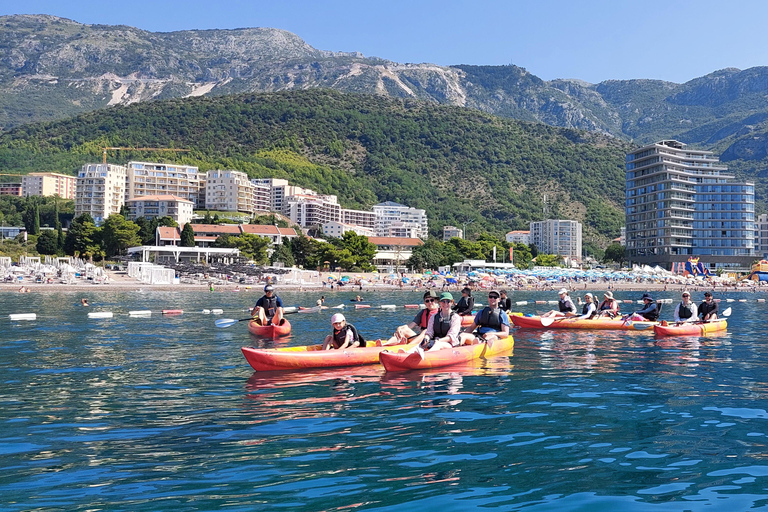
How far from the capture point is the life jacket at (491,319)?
20.1 meters

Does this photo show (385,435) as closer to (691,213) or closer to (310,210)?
(691,213)

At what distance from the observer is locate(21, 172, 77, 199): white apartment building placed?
181m

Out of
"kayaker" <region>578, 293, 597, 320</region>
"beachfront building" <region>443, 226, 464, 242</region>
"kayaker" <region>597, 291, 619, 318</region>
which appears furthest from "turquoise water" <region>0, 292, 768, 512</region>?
"beachfront building" <region>443, 226, 464, 242</region>

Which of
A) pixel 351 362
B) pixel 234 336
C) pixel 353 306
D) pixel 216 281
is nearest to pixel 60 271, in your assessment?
pixel 216 281

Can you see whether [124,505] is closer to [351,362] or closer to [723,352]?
[351,362]

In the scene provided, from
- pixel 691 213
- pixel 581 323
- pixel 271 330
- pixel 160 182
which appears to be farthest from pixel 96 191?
pixel 581 323

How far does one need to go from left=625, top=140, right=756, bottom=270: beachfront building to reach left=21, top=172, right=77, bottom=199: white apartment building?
14208 cm

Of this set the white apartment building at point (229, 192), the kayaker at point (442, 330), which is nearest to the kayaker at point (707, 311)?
the kayaker at point (442, 330)

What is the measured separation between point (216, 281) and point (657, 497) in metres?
80.0

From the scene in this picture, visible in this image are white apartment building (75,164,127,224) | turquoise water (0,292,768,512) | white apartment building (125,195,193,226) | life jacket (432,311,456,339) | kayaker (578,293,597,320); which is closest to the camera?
turquoise water (0,292,768,512)

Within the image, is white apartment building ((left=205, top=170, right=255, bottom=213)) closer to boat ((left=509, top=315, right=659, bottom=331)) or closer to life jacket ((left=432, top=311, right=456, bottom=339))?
boat ((left=509, top=315, right=659, bottom=331))

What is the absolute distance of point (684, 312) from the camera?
2625 cm

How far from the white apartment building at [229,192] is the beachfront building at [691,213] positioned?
93125mm

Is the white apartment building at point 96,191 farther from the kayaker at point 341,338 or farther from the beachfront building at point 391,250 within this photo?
the kayaker at point 341,338
